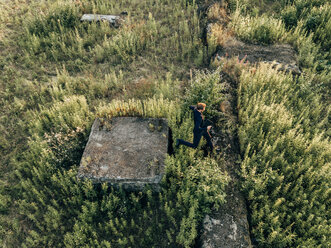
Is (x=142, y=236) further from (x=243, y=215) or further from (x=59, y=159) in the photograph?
(x=59, y=159)

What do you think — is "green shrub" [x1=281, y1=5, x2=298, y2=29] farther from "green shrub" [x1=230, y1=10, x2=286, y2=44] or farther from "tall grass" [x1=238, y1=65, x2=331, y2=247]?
"tall grass" [x1=238, y1=65, x2=331, y2=247]

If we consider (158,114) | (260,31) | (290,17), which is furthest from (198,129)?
(290,17)

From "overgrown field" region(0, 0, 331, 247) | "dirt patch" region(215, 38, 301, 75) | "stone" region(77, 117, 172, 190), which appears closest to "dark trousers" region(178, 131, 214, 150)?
"overgrown field" region(0, 0, 331, 247)

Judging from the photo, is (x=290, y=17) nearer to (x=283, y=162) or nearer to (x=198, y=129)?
(x=283, y=162)

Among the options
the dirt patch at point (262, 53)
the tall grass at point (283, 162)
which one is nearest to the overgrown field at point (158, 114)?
the tall grass at point (283, 162)

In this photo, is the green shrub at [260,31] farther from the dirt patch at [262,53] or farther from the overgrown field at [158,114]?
the dirt patch at [262,53]
